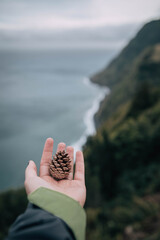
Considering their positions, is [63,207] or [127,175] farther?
[127,175]

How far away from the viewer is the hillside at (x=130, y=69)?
20.1 metres

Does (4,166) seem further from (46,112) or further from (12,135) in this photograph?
(46,112)

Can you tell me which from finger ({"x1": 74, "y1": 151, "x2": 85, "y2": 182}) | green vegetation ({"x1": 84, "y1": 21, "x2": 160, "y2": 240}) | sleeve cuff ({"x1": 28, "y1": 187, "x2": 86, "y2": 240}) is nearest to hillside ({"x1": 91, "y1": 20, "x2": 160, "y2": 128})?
green vegetation ({"x1": 84, "y1": 21, "x2": 160, "y2": 240})

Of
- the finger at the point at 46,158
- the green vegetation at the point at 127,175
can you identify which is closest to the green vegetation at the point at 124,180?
the green vegetation at the point at 127,175

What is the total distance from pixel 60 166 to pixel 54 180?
95 millimetres

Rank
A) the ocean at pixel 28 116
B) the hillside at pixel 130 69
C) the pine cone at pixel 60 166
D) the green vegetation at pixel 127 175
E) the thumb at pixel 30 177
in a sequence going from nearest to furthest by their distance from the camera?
the thumb at pixel 30 177 < the pine cone at pixel 60 166 < the ocean at pixel 28 116 < the green vegetation at pixel 127 175 < the hillside at pixel 130 69

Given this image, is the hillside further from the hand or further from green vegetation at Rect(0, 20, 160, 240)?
the hand

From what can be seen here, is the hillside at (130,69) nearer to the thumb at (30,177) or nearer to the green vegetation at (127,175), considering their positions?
the green vegetation at (127,175)

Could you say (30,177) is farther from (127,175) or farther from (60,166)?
(127,175)

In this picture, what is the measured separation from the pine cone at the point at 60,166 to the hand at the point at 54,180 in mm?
35

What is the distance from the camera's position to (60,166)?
1.25 metres

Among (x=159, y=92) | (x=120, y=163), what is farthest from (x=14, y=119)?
(x=159, y=92)

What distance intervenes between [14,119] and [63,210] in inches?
95.9

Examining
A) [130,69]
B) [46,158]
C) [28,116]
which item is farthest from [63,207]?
[130,69]
